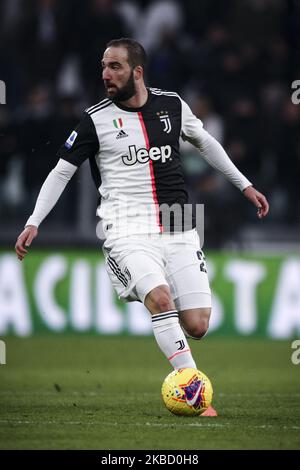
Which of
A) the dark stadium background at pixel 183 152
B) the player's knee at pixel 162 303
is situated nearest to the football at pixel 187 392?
the player's knee at pixel 162 303

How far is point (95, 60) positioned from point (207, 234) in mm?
2931

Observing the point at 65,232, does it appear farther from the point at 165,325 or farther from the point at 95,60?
the point at 165,325

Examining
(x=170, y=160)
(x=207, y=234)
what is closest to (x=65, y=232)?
(x=207, y=234)

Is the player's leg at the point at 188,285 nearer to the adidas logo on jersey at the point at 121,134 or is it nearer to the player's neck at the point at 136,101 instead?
the adidas logo on jersey at the point at 121,134

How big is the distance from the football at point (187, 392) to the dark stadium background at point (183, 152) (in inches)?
228

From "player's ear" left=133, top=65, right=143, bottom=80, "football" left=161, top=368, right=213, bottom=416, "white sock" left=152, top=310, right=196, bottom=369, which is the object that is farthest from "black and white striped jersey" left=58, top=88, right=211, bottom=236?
"football" left=161, top=368, right=213, bottom=416

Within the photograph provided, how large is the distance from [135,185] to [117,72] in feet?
2.69

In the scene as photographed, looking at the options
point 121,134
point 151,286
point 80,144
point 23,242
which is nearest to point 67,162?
point 80,144

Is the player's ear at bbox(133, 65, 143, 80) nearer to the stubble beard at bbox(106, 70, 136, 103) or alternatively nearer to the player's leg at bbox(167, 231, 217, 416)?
the stubble beard at bbox(106, 70, 136, 103)

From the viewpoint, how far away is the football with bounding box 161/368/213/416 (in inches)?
296

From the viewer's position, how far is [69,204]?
16.0m

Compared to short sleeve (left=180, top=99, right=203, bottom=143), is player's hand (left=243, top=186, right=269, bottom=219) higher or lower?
lower

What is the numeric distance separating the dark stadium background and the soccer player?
5307 millimetres

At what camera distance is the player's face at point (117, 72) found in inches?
320
